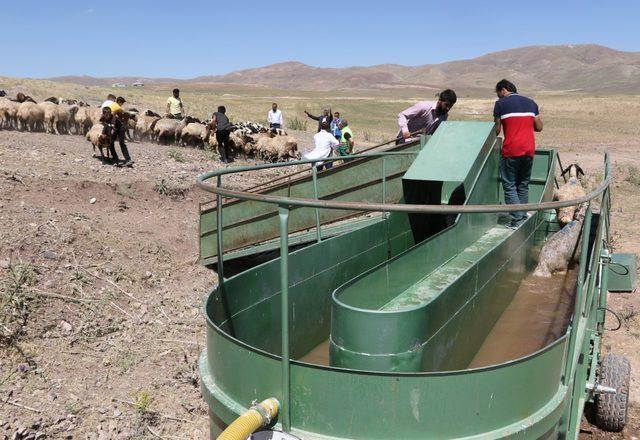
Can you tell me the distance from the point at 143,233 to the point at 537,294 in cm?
601

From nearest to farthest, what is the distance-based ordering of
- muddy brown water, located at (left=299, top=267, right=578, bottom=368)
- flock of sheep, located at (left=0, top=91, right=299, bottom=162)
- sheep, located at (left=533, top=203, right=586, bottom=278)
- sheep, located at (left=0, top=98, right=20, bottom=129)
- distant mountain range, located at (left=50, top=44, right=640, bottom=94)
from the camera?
1. muddy brown water, located at (left=299, top=267, right=578, bottom=368)
2. sheep, located at (left=533, top=203, right=586, bottom=278)
3. sheep, located at (left=0, top=98, right=20, bottom=129)
4. flock of sheep, located at (left=0, top=91, right=299, bottom=162)
5. distant mountain range, located at (left=50, top=44, right=640, bottom=94)

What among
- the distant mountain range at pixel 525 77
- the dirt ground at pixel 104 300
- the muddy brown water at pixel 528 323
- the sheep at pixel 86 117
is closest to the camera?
the muddy brown water at pixel 528 323

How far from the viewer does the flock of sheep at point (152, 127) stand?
16.1 metres

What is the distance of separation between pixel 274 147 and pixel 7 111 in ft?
21.7

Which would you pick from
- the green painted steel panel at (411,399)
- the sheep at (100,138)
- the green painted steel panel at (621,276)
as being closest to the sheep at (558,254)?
the green painted steel panel at (621,276)

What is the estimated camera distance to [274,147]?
52.7 ft

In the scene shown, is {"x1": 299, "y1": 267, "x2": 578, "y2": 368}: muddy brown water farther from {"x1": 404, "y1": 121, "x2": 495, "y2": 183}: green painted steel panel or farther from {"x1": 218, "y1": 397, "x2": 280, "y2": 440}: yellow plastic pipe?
{"x1": 218, "y1": 397, "x2": 280, "y2": 440}: yellow plastic pipe

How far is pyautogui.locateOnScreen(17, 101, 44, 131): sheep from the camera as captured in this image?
15898mm

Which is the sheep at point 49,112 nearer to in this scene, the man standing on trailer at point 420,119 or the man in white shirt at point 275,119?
the man in white shirt at point 275,119

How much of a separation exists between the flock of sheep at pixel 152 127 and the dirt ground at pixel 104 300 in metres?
3.33

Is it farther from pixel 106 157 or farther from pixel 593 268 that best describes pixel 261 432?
pixel 106 157

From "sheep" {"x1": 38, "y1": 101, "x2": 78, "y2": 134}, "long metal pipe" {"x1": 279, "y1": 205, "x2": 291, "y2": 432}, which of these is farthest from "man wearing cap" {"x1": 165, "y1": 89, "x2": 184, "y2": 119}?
"long metal pipe" {"x1": 279, "y1": 205, "x2": 291, "y2": 432}

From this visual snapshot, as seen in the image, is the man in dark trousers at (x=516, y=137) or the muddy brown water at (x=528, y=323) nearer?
the muddy brown water at (x=528, y=323)

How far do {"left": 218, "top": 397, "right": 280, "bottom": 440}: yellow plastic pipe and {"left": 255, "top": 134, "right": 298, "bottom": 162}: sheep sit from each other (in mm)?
13060
